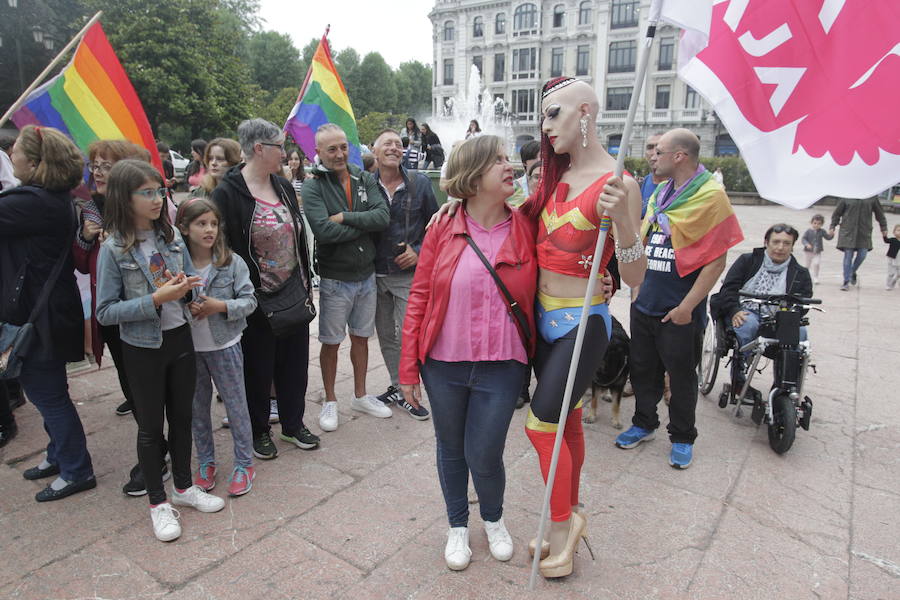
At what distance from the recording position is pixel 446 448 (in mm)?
2629

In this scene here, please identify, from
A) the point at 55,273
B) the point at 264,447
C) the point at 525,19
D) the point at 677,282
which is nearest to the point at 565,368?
the point at 677,282

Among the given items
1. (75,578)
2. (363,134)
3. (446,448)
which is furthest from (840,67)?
(363,134)

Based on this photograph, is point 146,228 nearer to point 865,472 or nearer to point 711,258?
point 711,258

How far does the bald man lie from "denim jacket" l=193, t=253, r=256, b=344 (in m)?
2.40

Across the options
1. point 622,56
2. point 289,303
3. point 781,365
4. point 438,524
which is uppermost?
point 622,56

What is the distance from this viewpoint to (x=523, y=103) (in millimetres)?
54812

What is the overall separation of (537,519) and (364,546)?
35.6 inches

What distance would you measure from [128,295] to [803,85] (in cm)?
295

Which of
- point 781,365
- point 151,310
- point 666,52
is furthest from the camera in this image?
point 666,52

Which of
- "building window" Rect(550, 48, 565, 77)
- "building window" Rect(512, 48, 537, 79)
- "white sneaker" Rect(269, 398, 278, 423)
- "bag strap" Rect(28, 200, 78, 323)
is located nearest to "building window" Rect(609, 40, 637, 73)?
"building window" Rect(550, 48, 565, 77)

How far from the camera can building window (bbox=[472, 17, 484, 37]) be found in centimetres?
5531

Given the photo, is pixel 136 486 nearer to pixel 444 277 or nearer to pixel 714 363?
pixel 444 277

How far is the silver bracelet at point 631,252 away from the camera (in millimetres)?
2232

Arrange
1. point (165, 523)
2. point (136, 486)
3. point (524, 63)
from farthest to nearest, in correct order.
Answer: point (524, 63)
point (136, 486)
point (165, 523)
